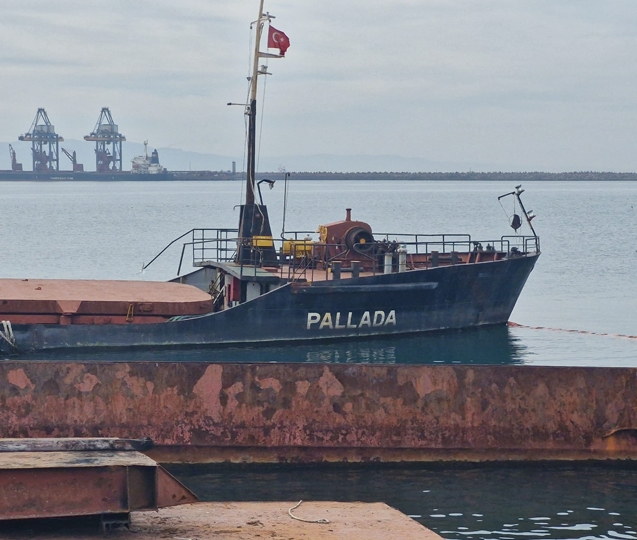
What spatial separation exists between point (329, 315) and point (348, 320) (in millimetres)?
553

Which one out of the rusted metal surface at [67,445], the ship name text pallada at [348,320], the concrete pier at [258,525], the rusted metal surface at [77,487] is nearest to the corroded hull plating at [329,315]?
the ship name text pallada at [348,320]

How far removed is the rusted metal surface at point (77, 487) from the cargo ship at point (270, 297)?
46.8ft

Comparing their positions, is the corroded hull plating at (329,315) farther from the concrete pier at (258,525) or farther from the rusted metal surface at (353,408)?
the concrete pier at (258,525)

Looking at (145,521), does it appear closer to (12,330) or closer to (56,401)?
(56,401)

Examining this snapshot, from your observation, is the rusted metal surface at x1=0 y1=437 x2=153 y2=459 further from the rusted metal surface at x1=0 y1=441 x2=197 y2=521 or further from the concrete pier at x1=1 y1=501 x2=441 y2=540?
the concrete pier at x1=1 y1=501 x2=441 y2=540

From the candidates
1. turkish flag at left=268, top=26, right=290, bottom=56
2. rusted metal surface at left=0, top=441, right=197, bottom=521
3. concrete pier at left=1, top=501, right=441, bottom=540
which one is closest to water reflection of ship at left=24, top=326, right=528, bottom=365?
turkish flag at left=268, top=26, right=290, bottom=56

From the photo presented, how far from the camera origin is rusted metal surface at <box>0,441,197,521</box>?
26.5ft

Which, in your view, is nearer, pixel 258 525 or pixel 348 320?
pixel 258 525

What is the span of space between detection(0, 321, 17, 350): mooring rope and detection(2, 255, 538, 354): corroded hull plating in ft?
0.39

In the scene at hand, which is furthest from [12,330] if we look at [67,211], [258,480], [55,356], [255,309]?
[67,211]

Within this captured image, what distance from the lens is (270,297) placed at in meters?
23.5

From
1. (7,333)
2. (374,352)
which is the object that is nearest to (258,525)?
(7,333)

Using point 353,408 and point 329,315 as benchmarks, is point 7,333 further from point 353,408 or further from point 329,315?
point 353,408

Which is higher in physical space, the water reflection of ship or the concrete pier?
the water reflection of ship
